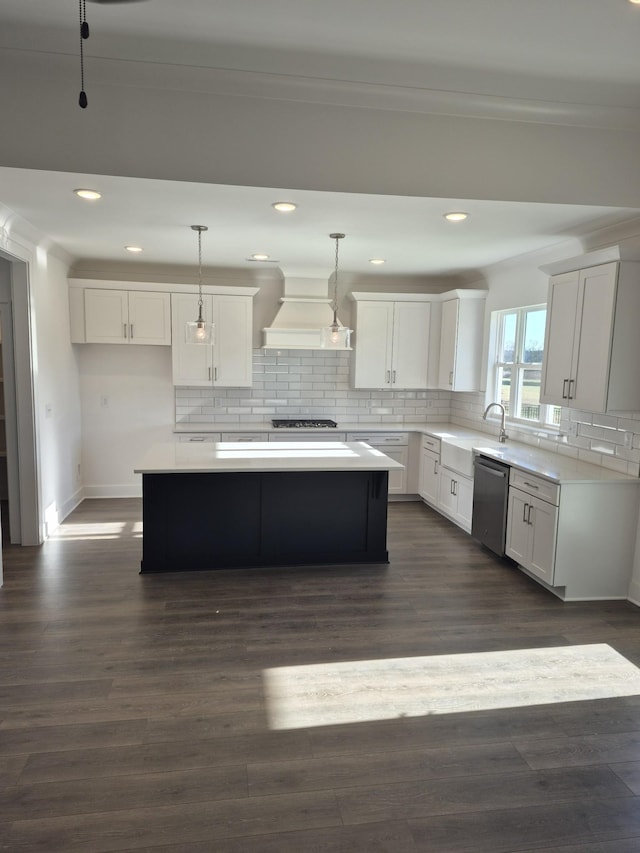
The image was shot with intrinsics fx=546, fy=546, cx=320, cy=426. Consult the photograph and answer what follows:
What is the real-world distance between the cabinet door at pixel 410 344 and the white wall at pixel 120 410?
8.61ft

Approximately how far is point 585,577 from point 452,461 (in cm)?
180

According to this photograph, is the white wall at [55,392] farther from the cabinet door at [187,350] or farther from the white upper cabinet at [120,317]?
the cabinet door at [187,350]

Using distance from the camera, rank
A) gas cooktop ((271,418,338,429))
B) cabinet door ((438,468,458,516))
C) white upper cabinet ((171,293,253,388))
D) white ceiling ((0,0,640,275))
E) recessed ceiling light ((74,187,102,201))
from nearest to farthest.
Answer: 1. white ceiling ((0,0,640,275))
2. recessed ceiling light ((74,187,102,201))
3. cabinet door ((438,468,458,516))
4. white upper cabinet ((171,293,253,388))
5. gas cooktop ((271,418,338,429))

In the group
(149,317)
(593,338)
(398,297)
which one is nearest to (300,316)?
(398,297)

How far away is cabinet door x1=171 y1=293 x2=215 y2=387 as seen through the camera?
588 cm

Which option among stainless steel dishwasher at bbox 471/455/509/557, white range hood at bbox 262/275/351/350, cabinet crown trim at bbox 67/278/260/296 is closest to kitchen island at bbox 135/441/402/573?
stainless steel dishwasher at bbox 471/455/509/557

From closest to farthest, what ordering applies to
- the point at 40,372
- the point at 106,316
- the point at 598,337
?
the point at 598,337 < the point at 40,372 < the point at 106,316

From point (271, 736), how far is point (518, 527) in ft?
8.42

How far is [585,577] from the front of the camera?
3.81 metres

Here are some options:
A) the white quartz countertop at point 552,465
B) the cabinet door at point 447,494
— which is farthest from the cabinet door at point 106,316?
the white quartz countertop at point 552,465

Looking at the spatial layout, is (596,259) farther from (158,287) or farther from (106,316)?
(106,316)

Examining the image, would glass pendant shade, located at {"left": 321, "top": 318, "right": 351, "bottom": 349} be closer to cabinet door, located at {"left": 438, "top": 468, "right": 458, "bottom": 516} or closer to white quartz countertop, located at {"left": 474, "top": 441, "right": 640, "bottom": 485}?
white quartz countertop, located at {"left": 474, "top": 441, "right": 640, "bottom": 485}

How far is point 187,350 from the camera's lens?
5.96 meters

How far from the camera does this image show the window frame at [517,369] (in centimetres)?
489
